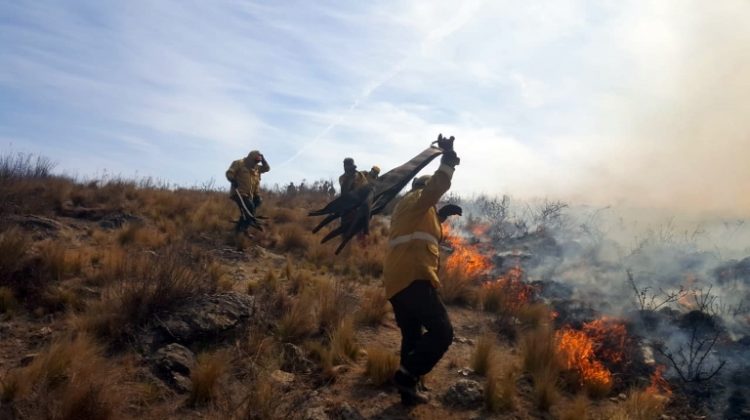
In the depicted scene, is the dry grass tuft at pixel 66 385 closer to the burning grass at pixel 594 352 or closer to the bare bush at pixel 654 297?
the burning grass at pixel 594 352

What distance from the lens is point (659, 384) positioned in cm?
546

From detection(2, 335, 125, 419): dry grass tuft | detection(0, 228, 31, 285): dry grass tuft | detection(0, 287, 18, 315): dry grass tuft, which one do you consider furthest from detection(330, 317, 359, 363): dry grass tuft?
detection(0, 228, 31, 285): dry grass tuft

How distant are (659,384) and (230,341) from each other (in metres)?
4.69

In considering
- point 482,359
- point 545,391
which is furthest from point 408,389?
point 545,391

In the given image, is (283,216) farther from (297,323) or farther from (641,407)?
(641,407)

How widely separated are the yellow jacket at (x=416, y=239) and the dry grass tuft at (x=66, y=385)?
93.1 inches

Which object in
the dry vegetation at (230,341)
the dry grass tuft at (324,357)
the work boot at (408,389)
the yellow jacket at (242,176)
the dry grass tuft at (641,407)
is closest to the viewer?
the dry vegetation at (230,341)

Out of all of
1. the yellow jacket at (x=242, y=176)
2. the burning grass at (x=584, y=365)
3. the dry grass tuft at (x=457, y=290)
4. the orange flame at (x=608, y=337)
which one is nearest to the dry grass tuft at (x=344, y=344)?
the burning grass at (x=584, y=365)

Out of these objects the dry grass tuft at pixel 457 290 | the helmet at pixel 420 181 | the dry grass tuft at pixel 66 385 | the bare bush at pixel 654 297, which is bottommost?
the dry grass tuft at pixel 66 385

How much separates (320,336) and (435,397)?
1.75m

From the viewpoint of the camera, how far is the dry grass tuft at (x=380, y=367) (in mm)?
5059

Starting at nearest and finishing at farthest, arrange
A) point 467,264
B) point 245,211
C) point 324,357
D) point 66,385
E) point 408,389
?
point 66,385
point 408,389
point 324,357
point 467,264
point 245,211

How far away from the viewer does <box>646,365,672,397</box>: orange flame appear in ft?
17.1

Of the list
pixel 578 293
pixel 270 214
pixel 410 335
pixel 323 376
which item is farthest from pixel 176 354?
pixel 270 214
